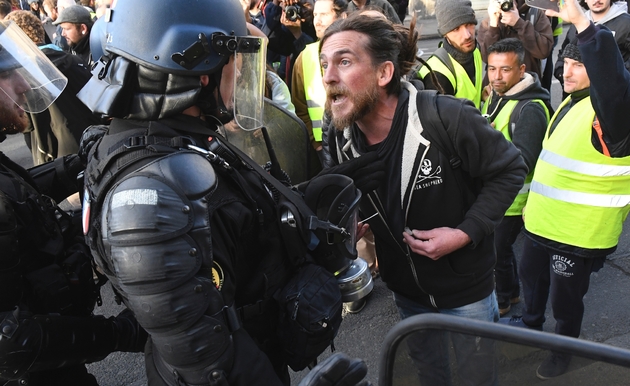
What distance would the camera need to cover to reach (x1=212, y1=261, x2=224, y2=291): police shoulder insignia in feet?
4.81

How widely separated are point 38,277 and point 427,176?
1444mm

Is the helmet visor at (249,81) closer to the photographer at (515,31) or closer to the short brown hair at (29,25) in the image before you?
the short brown hair at (29,25)

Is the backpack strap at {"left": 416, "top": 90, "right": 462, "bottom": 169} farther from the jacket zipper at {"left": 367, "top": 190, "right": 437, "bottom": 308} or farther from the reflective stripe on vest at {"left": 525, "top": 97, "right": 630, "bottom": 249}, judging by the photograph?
the reflective stripe on vest at {"left": 525, "top": 97, "right": 630, "bottom": 249}

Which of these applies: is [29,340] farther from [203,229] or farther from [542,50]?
[542,50]

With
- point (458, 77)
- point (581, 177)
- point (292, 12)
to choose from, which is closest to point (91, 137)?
point (581, 177)

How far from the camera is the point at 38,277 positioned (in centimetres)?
193

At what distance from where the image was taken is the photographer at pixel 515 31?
207 inches

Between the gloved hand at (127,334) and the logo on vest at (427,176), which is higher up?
the logo on vest at (427,176)

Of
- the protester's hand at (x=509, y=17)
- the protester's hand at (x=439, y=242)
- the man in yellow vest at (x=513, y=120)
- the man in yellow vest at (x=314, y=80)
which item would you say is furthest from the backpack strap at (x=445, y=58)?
the protester's hand at (x=439, y=242)

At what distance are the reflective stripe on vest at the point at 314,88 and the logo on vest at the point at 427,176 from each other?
81.4 inches

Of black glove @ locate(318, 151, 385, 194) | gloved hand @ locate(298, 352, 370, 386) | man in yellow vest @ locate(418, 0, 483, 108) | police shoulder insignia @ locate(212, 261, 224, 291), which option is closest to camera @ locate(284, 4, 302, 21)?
man in yellow vest @ locate(418, 0, 483, 108)

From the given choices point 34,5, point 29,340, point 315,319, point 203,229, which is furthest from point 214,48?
point 34,5

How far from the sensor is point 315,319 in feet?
5.29

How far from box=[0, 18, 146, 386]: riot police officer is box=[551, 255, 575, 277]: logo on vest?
6.96 ft
